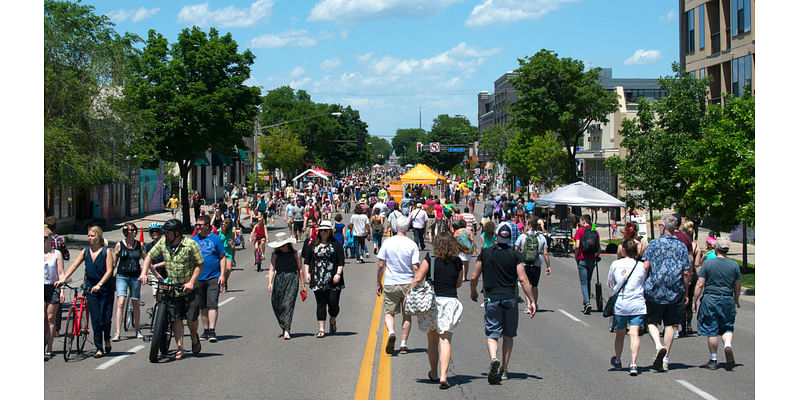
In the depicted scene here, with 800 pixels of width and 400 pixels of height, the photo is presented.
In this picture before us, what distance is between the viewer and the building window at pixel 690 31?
37375mm

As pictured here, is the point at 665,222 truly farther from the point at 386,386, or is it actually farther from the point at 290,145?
the point at 290,145

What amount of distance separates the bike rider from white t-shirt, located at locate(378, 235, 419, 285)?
2317 millimetres

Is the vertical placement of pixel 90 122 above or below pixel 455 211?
above

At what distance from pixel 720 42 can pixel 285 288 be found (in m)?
29.3

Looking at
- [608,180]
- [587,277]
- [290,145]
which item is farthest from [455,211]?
[290,145]

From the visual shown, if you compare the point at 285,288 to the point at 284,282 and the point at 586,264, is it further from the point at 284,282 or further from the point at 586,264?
the point at 586,264

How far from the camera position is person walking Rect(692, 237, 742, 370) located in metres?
9.34

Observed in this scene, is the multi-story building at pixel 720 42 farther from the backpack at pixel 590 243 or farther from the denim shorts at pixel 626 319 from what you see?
the denim shorts at pixel 626 319

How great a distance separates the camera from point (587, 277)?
555 inches

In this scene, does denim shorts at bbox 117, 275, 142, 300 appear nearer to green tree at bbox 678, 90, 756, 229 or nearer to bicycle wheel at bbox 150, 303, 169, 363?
bicycle wheel at bbox 150, 303, 169, 363

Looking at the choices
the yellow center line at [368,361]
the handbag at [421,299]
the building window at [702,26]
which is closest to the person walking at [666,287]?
the handbag at [421,299]

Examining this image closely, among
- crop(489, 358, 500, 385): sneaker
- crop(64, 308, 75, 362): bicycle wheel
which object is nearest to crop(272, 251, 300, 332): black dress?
crop(64, 308, 75, 362): bicycle wheel

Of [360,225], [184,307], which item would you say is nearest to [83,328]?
[184,307]

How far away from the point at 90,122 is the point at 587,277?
1863 cm
